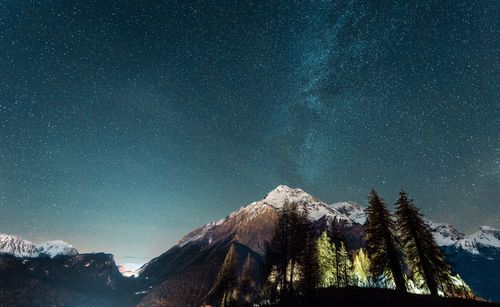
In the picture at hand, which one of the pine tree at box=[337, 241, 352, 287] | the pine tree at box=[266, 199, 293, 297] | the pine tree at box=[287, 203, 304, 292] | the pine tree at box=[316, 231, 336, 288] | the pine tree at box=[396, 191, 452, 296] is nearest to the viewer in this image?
the pine tree at box=[396, 191, 452, 296]

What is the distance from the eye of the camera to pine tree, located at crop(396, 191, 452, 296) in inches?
1309

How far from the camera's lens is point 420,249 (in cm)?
3372

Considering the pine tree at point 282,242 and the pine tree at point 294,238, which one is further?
the pine tree at point 294,238

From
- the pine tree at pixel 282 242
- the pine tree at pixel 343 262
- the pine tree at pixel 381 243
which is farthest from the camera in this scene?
the pine tree at pixel 343 262

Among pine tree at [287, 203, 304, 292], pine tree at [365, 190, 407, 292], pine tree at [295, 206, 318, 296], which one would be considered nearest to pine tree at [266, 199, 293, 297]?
pine tree at [287, 203, 304, 292]

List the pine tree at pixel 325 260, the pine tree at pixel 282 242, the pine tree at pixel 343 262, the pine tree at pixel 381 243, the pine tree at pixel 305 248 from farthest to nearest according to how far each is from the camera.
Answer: the pine tree at pixel 343 262 → the pine tree at pixel 325 260 → the pine tree at pixel 305 248 → the pine tree at pixel 282 242 → the pine tree at pixel 381 243

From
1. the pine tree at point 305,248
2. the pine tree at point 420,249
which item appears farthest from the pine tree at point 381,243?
the pine tree at point 305,248

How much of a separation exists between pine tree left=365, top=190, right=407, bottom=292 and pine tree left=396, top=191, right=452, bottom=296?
1.25 meters

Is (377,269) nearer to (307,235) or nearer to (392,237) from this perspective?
(392,237)

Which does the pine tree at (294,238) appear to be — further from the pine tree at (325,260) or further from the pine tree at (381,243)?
the pine tree at (325,260)

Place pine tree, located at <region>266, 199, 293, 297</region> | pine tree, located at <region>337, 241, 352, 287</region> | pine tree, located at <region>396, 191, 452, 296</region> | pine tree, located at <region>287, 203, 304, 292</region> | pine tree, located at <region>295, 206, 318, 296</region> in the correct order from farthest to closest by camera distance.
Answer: pine tree, located at <region>337, 241, 352, 287</region> < pine tree, located at <region>295, 206, 318, 296</region> < pine tree, located at <region>287, 203, 304, 292</region> < pine tree, located at <region>266, 199, 293, 297</region> < pine tree, located at <region>396, 191, 452, 296</region>

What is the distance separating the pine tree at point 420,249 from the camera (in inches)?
1309

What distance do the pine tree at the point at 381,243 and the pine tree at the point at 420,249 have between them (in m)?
1.25

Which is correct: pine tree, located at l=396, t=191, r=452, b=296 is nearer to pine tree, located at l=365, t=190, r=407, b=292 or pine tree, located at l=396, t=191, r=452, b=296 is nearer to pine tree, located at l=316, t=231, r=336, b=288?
pine tree, located at l=365, t=190, r=407, b=292
